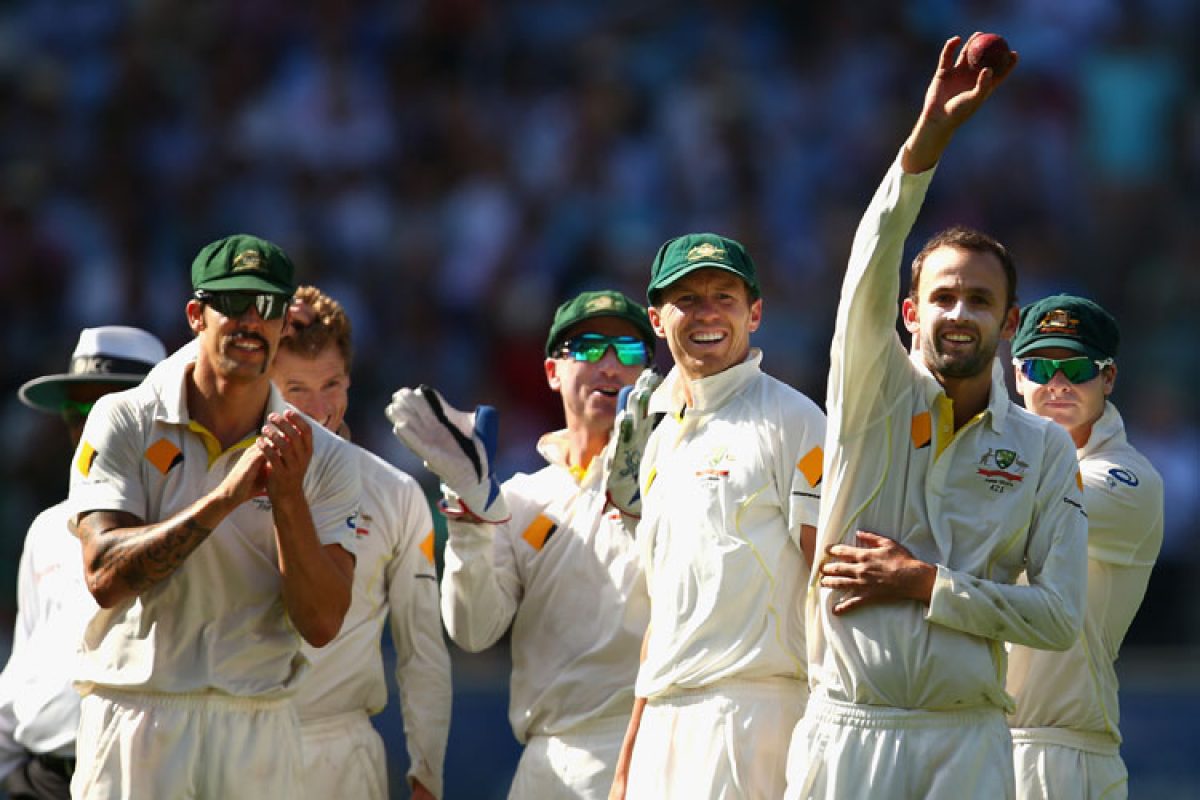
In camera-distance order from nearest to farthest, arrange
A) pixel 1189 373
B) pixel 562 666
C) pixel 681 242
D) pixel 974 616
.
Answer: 1. pixel 974 616
2. pixel 681 242
3. pixel 562 666
4. pixel 1189 373

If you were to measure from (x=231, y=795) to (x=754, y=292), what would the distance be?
1994 millimetres

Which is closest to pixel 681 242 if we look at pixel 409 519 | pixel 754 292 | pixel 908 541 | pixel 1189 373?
pixel 754 292

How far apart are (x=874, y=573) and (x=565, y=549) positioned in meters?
1.80

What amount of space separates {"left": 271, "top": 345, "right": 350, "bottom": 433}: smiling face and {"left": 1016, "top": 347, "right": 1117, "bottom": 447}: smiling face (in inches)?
90.8

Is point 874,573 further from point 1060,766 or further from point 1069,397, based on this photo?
point 1069,397

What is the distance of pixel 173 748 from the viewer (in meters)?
5.17

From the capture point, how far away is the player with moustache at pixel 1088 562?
5520 mm

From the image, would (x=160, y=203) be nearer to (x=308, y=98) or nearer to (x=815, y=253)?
(x=308, y=98)

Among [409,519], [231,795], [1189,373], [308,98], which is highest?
[308,98]

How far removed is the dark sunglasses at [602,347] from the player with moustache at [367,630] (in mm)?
739

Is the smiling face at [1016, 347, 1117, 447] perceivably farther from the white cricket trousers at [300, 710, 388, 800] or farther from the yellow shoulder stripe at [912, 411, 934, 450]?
the white cricket trousers at [300, 710, 388, 800]

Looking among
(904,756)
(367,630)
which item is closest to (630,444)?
(367,630)

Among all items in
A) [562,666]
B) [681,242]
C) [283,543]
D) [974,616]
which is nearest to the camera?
[974,616]

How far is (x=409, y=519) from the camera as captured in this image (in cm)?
655
